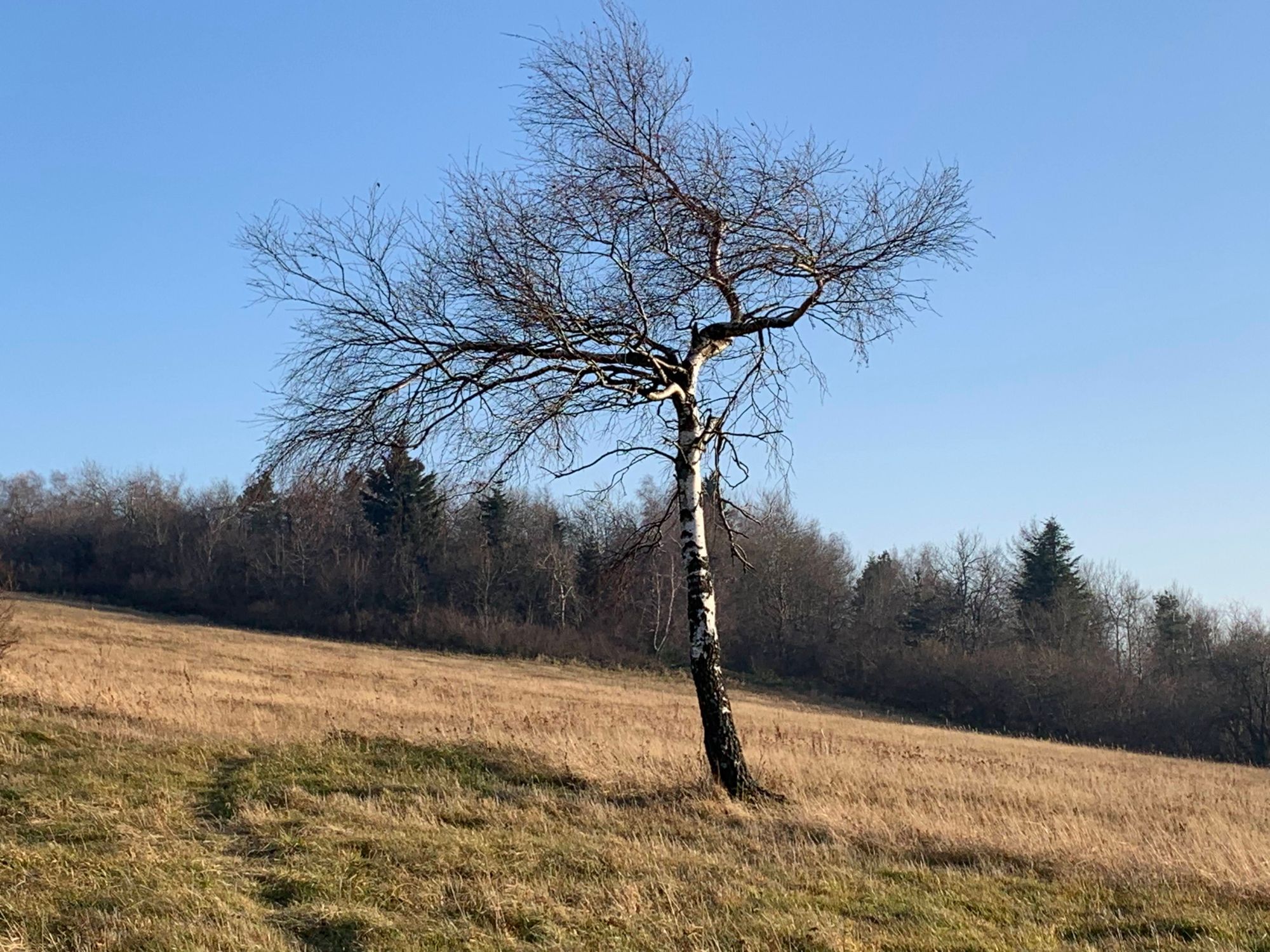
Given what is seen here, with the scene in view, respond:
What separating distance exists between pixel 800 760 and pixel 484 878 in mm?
7655

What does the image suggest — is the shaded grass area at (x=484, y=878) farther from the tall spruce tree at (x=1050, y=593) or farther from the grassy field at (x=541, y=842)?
the tall spruce tree at (x=1050, y=593)

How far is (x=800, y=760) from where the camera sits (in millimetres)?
13180

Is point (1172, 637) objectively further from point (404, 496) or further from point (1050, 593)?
point (404, 496)

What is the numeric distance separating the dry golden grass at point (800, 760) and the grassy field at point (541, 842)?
6cm

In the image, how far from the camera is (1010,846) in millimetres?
8016

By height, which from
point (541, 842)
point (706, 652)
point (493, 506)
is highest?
point (493, 506)

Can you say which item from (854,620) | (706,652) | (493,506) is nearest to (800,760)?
(706,652)

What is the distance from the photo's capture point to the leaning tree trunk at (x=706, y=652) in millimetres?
9977

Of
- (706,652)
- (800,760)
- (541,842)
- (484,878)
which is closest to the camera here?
(484,878)

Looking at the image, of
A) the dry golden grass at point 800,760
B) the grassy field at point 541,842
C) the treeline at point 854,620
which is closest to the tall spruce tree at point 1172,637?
the treeline at point 854,620

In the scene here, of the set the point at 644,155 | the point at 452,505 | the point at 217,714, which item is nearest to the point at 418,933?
the point at 452,505

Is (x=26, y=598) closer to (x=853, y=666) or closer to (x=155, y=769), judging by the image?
(x=853, y=666)

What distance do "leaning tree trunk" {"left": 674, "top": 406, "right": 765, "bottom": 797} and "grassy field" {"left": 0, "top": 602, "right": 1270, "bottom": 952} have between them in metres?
0.43

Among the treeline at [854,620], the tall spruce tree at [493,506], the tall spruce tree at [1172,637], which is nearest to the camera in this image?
the tall spruce tree at [493,506]
